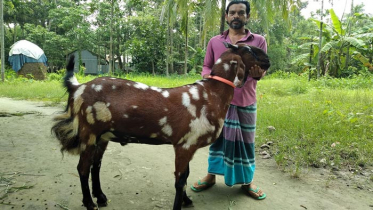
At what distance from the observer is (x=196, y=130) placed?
2.45m

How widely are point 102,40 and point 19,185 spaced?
83.3ft

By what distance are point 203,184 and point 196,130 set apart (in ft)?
3.72

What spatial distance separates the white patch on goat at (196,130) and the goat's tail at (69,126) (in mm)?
986

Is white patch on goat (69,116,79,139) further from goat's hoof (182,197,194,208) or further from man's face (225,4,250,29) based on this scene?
man's face (225,4,250,29)

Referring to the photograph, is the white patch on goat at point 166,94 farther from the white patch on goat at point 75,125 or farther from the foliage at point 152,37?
the foliage at point 152,37

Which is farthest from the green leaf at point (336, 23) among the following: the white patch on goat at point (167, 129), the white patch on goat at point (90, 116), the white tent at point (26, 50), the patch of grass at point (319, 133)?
the white tent at point (26, 50)

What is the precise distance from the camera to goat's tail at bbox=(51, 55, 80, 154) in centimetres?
253

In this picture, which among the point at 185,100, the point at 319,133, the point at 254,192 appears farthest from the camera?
the point at 319,133

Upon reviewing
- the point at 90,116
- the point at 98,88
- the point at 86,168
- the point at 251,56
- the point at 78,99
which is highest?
the point at 251,56

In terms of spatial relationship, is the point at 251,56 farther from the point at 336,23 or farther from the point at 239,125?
the point at 336,23

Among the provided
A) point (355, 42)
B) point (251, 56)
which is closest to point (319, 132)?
point (251, 56)

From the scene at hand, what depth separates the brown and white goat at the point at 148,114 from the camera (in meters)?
2.40

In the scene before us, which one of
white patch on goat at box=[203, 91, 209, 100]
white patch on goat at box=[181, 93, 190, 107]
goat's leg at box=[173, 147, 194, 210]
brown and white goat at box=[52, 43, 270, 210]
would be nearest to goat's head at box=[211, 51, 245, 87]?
brown and white goat at box=[52, 43, 270, 210]

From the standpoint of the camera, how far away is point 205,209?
286 cm
